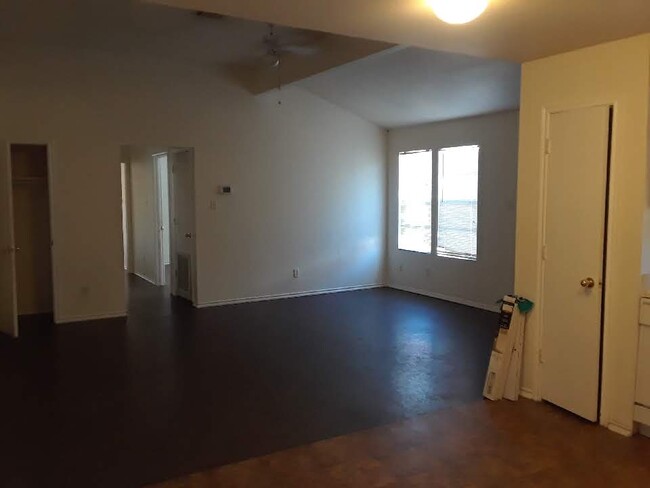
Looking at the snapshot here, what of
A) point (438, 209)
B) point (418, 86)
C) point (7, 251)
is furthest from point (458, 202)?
point (7, 251)

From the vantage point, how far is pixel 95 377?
181 inches

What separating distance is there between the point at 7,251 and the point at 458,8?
5076mm

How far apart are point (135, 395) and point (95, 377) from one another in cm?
60

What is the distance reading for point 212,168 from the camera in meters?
7.29

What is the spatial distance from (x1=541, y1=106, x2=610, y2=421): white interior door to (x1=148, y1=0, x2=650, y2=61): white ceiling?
1.73ft

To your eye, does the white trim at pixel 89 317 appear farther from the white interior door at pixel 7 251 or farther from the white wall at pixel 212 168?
the white interior door at pixel 7 251

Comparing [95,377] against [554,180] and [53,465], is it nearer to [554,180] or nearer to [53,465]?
[53,465]

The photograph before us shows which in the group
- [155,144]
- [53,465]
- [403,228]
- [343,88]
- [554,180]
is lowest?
[53,465]

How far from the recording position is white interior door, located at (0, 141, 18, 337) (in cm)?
579

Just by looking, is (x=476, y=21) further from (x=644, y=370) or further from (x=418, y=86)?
(x=418, y=86)

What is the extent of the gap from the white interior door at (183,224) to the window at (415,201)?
3.03m

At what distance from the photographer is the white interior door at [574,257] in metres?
3.59

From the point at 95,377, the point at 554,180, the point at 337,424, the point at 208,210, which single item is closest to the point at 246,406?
the point at 337,424

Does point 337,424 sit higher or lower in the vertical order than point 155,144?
lower
